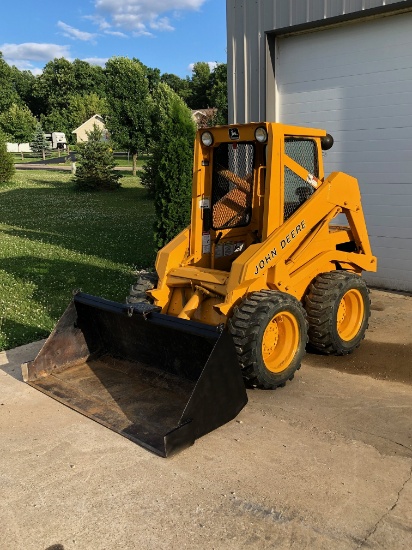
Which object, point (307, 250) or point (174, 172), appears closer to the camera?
point (307, 250)

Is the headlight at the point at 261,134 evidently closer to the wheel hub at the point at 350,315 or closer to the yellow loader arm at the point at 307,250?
the yellow loader arm at the point at 307,250

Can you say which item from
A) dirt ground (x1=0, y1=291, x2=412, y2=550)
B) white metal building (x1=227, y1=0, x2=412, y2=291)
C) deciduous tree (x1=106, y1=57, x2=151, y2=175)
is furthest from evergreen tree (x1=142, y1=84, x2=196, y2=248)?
deciduous tree (x1=106, y1=57, x2=151, y2=175)

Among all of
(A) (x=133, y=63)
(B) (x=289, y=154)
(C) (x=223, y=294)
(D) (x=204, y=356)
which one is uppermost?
(A) (x=133, y=63)

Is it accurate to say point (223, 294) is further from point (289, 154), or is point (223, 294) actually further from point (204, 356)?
point (289, 154)

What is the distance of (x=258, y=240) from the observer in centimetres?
A: 566

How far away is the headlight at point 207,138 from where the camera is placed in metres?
5.36

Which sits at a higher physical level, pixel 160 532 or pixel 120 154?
pixel 120 154

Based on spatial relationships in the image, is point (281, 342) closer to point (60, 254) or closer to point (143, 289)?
point (143, 289)

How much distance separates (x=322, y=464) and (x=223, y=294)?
1766 mm

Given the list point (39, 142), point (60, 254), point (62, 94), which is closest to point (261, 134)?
point (60, 254)

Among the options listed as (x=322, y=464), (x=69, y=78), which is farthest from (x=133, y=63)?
(x=69, y=78)

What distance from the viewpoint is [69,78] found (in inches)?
3590

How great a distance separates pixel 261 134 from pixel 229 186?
0.87 m

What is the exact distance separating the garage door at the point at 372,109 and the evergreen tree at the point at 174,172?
1968mm
